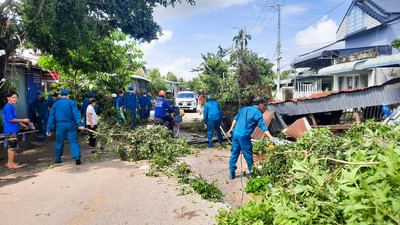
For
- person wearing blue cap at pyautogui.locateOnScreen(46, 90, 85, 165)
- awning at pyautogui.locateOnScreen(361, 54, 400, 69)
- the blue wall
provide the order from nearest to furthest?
person wearing blue cap at pyautogui.locateOnScreen(46, 90, 85, 165)
awning at pyautogui.locateOnScreen(361, 54, 400, 69)
the blue wall

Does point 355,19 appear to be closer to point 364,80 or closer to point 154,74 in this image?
point 364,80

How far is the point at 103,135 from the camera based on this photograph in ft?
25.0

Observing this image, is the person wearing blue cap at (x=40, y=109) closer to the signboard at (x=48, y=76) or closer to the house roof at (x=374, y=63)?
the signboard at (x=48, y=76)

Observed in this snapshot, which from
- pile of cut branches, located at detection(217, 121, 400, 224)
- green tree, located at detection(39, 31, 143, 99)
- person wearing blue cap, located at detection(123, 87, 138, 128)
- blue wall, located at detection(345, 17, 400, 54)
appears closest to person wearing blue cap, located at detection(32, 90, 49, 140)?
green tree, located at detection(39, 31, 143, 99)

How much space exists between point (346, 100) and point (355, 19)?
19.3m

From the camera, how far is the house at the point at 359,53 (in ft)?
52.0

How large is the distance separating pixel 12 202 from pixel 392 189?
5.20 metres

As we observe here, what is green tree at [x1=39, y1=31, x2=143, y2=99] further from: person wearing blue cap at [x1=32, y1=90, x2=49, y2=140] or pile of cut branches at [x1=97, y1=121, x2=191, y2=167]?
pile of cut branches at [x1=97, y1=121, x2=191, y2=167]

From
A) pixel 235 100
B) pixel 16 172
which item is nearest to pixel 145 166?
pixel 16 172

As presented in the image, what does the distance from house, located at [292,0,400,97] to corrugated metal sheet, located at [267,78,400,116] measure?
254 inches

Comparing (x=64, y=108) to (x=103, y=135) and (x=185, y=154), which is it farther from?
(x=185, y=154)

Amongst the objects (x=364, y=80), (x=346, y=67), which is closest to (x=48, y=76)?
(x=346, y=67)

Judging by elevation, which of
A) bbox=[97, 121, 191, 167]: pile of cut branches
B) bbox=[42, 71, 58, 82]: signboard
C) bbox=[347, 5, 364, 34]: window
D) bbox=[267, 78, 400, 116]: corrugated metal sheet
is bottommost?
bbox=[97, 121, 191, 167]: pile of cut branches

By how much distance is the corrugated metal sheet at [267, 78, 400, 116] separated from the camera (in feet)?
27.3
